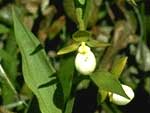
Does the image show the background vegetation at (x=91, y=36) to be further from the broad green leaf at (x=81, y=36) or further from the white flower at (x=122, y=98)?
the broad green leaf at (x=81, y=36)

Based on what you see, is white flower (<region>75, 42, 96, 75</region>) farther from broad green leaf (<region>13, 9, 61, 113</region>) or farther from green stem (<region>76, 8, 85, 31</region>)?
broad green leaf (<region>13, 9, 61, 113</region>)

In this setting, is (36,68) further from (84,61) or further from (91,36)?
(91,36)

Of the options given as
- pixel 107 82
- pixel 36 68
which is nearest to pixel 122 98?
pixel 107 82

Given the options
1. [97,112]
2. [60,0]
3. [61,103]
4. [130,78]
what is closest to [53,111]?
[61,103]

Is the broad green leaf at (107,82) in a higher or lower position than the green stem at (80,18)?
lower

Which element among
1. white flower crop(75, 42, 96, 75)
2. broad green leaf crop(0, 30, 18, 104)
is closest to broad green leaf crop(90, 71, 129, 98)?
white flower crop(75, 42, 96, 75)

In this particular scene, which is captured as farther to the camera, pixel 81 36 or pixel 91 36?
pixel 91 36

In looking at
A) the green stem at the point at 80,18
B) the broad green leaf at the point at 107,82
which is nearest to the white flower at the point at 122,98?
the broad green leaf at the point at 107,82
